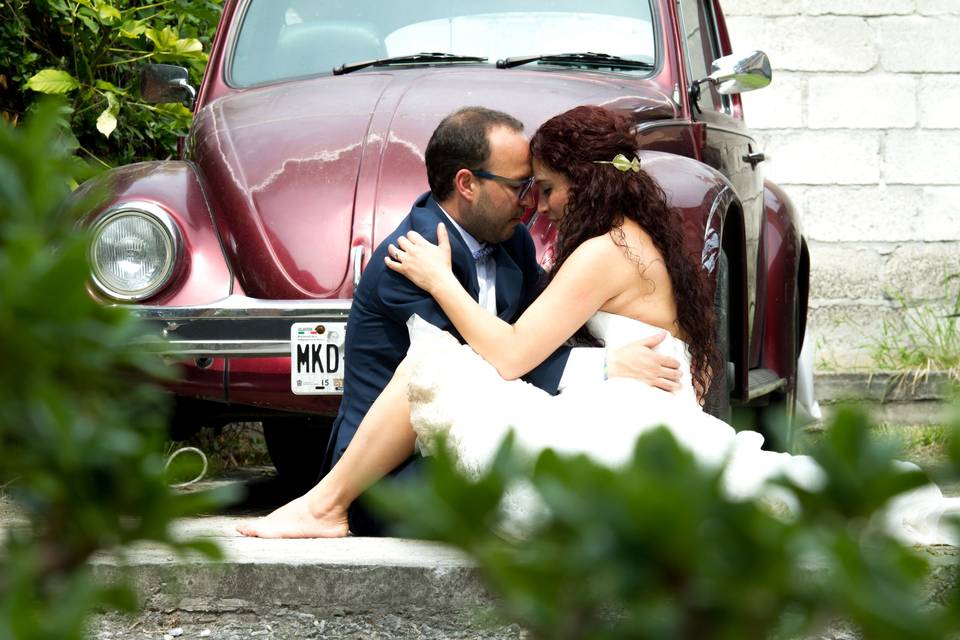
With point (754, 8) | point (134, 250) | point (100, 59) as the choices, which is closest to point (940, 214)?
point (754, 8)

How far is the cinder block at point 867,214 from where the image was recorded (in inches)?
263

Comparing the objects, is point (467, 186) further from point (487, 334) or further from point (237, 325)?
point (237, 325)

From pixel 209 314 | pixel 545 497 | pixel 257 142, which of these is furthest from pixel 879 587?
pixel 257 142

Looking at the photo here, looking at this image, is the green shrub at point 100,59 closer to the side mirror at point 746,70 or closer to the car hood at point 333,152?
the car hood at point 333,152

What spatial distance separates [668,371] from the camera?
2.94m

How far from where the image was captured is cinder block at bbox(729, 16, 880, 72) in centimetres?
663

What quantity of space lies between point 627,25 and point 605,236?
1.64m

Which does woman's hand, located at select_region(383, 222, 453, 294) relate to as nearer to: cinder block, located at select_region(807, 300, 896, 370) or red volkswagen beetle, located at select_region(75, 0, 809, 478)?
red volkswagen beetle, located at select_region(75, 0, 809, 478)

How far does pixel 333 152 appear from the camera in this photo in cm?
370

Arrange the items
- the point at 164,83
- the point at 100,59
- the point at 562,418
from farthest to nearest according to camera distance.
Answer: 1. the point at 100,59
2. the point at 164,83
3. the point at 562,418

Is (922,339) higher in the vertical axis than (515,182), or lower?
lower

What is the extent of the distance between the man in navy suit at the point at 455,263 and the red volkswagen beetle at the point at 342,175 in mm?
229

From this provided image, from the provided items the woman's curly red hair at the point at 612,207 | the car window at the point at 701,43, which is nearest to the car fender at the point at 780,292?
the car window at the point at 701,43

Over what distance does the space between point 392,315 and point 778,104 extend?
4196 mm
